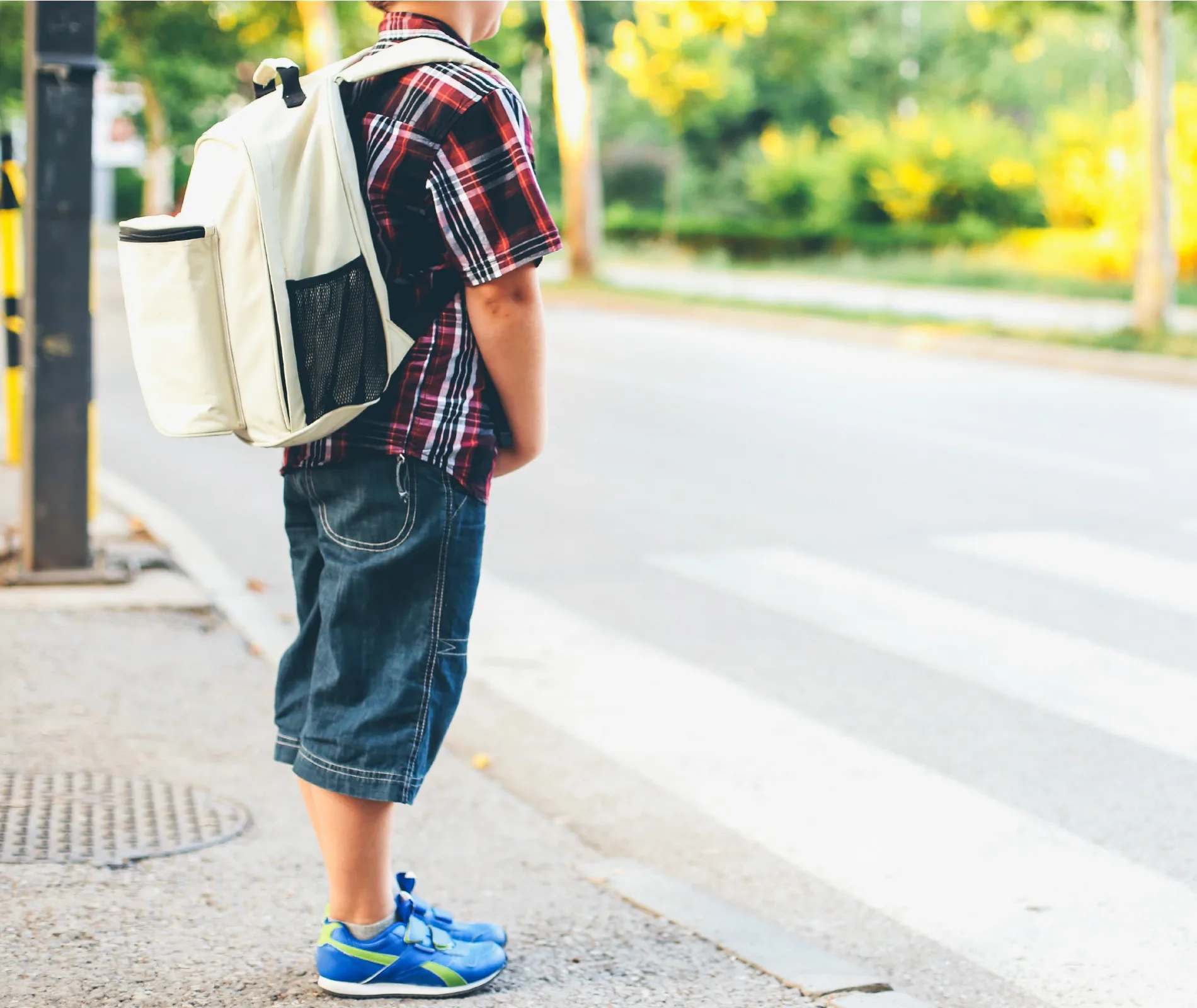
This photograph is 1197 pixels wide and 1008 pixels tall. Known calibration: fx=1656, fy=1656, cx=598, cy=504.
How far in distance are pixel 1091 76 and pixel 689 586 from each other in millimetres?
62482

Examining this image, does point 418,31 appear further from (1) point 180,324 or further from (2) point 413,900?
(2) point 413,900

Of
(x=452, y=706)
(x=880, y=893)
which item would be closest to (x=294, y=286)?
(x=452, y=706)

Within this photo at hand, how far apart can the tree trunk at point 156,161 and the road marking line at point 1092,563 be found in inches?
1662

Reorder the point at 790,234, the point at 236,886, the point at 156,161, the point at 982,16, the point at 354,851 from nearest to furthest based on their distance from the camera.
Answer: the point at 354,851 → the point at 236,886 → the point at 982,16 → the point at 790,234 → the point at 156,161

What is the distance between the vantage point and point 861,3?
2035 inches

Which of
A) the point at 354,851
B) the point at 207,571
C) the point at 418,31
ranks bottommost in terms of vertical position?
the point at 207,571

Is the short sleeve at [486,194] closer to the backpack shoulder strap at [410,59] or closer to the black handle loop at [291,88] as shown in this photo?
the backpack shoulder strap at [410,59]

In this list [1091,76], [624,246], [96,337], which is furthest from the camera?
[1091,76]

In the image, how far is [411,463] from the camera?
267 centimetres

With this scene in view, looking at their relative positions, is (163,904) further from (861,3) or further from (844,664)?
(861,3)

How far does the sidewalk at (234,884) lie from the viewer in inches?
118

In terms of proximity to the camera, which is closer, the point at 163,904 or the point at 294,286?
the point at 294,286

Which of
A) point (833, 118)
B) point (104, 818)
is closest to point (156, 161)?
point (833, 118)

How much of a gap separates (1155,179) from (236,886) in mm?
16043
